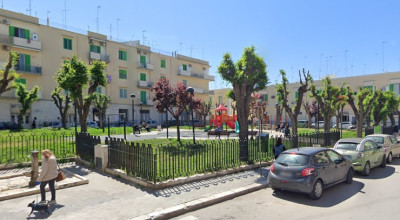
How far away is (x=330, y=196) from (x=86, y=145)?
9.20 meters

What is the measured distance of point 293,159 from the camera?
781cm

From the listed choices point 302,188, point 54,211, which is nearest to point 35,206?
point 54,211

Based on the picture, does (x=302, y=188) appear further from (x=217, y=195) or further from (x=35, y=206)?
(x=35, y=206)

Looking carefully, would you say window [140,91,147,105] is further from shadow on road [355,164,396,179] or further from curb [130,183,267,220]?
curb [130,183,267,220]

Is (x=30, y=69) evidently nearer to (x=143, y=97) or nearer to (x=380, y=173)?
(x=143, y=97)

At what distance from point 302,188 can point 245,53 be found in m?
7.08

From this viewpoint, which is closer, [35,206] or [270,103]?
[35,206]

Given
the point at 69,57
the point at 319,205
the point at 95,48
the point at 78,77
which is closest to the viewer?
the point at 319,205

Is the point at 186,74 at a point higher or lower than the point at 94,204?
higher

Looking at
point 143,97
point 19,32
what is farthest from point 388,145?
point 143,97

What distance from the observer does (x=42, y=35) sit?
3662 centimetres

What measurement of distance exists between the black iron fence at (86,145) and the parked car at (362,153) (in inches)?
377

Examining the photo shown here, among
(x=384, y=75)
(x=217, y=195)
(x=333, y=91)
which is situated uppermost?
(x=384, y=75)

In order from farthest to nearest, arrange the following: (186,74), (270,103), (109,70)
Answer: (270,103) < (186,74) < (109,70)
